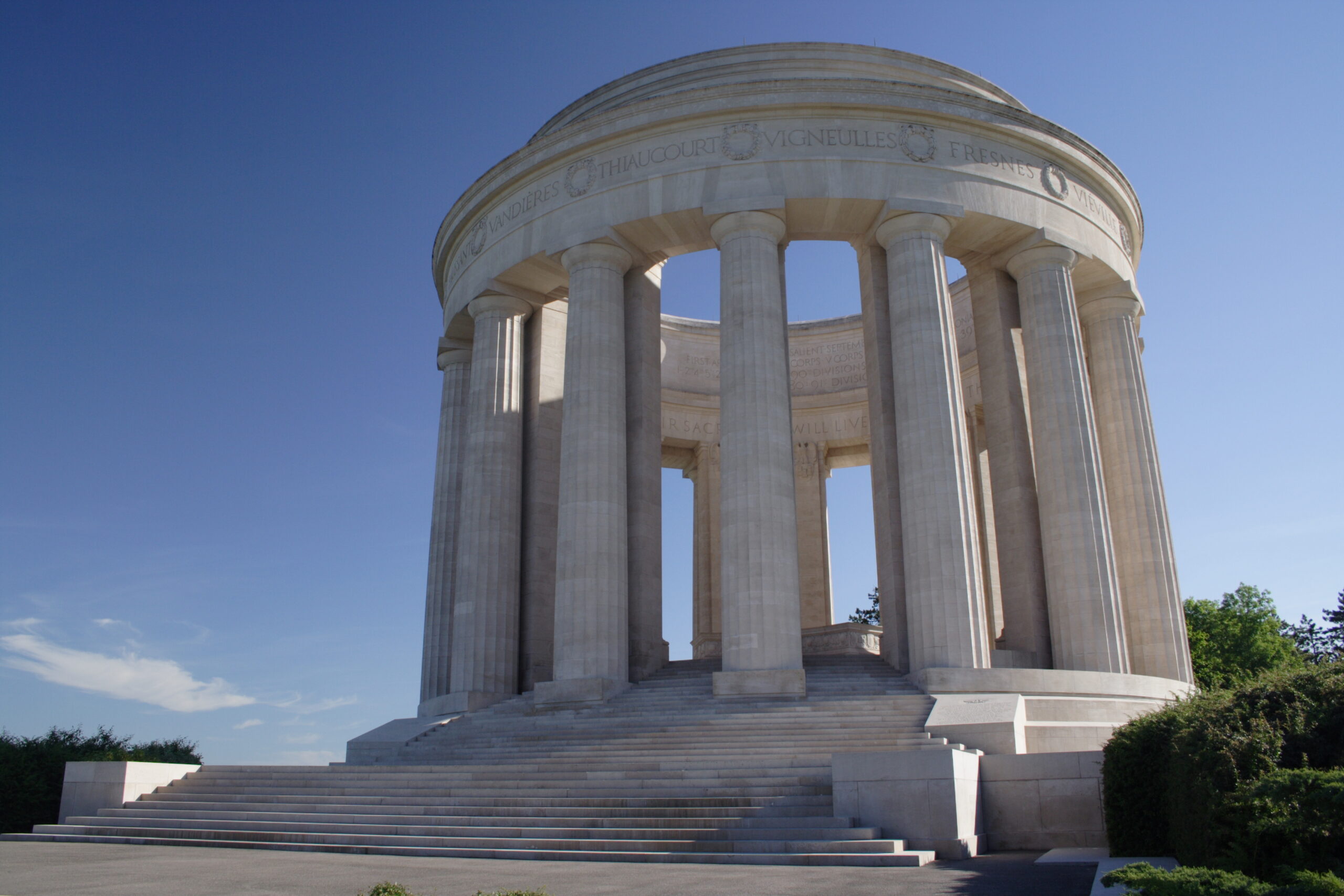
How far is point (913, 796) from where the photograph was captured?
20.2 meters

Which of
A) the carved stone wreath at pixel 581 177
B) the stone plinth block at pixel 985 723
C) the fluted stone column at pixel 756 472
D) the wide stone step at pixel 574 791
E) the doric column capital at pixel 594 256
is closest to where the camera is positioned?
the wide stone step at pixel 574 791

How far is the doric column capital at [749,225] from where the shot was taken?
37.1 meters

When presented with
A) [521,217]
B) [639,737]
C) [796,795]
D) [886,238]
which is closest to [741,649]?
[639,737]

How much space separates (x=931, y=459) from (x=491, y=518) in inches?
691

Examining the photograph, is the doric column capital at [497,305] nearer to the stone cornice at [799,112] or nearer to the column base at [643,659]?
the stone cornice at [799,112]

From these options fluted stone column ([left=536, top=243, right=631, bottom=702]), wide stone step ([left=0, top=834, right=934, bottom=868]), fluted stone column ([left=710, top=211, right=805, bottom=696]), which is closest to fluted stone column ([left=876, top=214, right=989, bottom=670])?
fluted stone column ([left=710, top=211, right=805, bottom=696])

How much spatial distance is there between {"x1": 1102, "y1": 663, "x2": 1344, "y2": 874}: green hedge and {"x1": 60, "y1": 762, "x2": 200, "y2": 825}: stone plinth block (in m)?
25.4

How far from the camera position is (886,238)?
125 feet

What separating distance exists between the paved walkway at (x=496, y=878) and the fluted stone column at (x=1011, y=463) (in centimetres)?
1865

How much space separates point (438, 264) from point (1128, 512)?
32.5 metres

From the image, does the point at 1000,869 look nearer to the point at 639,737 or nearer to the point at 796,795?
the point at 796,795

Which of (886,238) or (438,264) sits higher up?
(438,264)

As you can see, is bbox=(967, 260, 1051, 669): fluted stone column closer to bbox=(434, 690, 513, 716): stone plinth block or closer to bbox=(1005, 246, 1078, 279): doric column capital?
bbox=(1005, 246, 1078, 279): doric column capital

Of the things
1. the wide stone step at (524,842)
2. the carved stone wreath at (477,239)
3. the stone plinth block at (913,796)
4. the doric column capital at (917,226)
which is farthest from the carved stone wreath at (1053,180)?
the wide stone step at (524,842)
